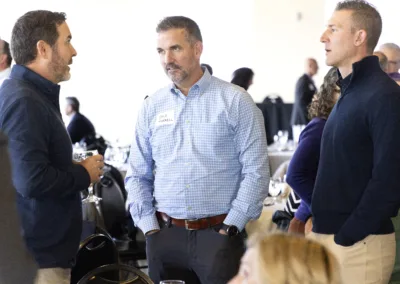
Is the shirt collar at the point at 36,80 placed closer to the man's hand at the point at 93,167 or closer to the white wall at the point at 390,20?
the man's hand at the point at 93,167

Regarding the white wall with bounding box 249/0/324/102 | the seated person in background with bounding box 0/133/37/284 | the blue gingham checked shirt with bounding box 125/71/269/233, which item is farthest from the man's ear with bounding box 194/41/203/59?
the white wall with bounding box 249/0/324/102

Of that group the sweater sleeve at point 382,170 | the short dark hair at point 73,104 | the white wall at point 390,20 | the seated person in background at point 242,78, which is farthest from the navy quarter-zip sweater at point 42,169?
the white wall at point 390,20

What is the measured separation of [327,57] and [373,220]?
2.09 ft

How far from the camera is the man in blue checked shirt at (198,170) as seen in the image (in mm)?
2885

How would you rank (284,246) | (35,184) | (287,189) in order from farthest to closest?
(287,189) < (35,184) < (284,246)

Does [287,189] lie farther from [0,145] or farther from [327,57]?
[0,145]

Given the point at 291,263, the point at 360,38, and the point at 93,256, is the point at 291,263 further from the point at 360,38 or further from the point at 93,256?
A: the point at 93,256

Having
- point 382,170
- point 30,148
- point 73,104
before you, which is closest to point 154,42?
point 73,104

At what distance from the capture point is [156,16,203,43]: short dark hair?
9.61 ft

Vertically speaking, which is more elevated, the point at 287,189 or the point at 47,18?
the point at 47,18

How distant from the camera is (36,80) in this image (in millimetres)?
2486

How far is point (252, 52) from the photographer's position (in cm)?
1341

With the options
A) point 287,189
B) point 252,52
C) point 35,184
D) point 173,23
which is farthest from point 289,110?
point 35,184

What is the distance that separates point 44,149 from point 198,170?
739 mm
